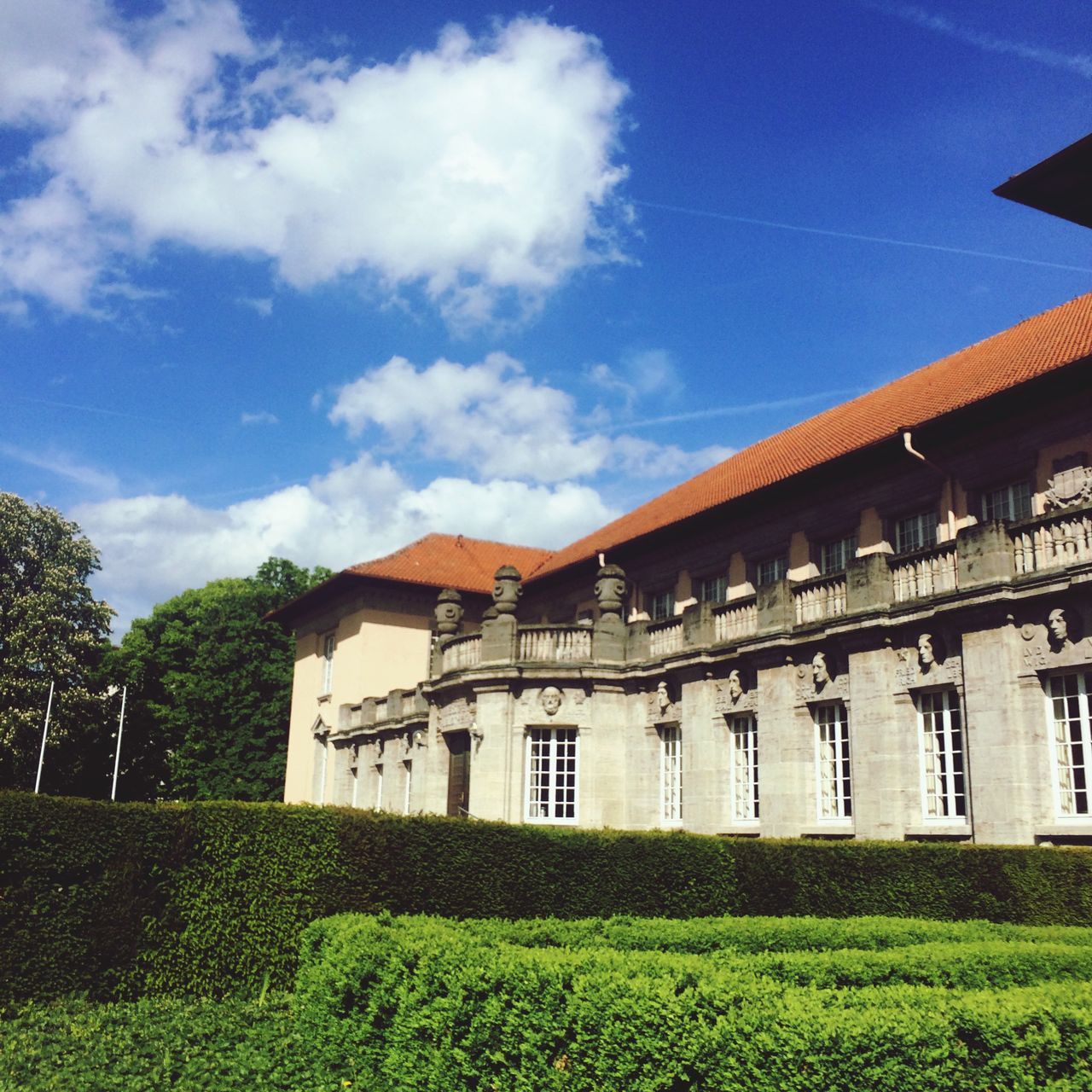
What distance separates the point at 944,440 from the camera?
20.1m

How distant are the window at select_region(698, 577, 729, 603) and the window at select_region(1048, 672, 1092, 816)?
31.8 ft

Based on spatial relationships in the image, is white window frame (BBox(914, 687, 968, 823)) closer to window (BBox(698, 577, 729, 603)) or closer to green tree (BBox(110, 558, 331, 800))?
window (BBox(698, 577, 729, 603))

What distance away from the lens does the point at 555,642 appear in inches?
1000

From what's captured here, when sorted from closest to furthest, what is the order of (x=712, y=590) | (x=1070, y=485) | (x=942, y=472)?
(x=1070, y=485) → (x=942, y=472) → (x=712, y=590)

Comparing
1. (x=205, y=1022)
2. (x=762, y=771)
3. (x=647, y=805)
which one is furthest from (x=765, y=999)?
(x=647, y=805)

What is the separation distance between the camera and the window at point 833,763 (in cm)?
1977

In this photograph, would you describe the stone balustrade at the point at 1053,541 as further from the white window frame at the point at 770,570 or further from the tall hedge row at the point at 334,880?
the white window frame at the point at 770,570

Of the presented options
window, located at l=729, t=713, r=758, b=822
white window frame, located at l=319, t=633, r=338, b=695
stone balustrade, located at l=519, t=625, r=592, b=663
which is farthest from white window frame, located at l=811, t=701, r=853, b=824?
white window frame, located at l=319, t=633, r=338, b=695

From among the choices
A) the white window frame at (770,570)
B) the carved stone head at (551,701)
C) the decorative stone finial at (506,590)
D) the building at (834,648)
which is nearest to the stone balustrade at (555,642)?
the building at (834,648)

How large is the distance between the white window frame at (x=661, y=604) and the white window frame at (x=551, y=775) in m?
4.28

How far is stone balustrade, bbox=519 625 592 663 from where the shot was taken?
995 inches

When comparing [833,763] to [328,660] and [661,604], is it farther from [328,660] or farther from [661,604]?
[328,660]

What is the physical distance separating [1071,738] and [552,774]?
12.1 m

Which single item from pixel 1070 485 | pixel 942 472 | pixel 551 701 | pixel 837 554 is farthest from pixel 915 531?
pixel 551 701
